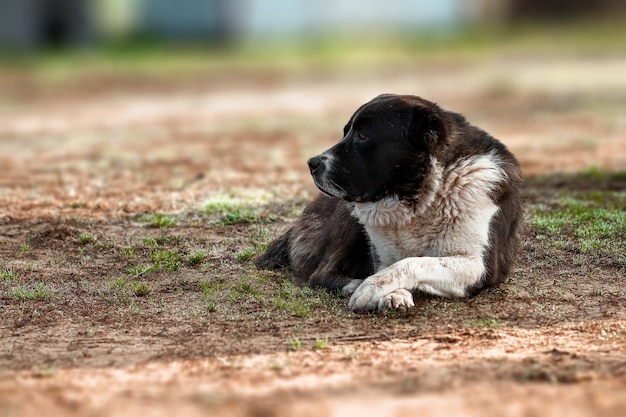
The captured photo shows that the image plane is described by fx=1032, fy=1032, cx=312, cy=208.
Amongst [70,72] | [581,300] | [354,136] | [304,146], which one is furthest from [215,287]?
[70,72]

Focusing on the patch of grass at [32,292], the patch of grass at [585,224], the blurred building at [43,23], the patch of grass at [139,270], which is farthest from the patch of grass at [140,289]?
the blurred building at [43,23]

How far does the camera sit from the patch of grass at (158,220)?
8.19 metres

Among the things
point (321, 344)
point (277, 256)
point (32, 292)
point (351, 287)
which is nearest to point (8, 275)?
point (32, 292)

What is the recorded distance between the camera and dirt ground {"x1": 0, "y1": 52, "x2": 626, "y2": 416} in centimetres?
445

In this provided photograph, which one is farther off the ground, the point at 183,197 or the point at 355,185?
the point at 355,185

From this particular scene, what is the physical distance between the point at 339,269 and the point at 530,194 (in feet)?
10.8

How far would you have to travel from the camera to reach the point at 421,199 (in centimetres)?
609

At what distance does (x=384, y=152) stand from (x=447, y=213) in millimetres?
528

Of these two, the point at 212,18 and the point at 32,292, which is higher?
the point at 212,18

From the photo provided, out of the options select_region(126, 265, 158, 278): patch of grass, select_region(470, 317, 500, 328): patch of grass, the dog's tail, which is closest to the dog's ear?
select_region(470, 317, 500, 328): patch of grass

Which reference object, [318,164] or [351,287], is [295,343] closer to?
[351,287]

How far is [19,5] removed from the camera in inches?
1105

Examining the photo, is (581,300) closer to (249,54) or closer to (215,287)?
(215,287)

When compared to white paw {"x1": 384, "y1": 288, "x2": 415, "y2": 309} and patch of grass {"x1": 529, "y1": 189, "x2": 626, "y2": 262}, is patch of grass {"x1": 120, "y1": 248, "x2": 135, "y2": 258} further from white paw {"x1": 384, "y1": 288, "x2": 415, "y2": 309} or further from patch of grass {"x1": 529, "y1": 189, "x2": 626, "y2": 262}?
patch of grass {"x1": 529, "y1": 189, "x2": 626, "y2": 262}
